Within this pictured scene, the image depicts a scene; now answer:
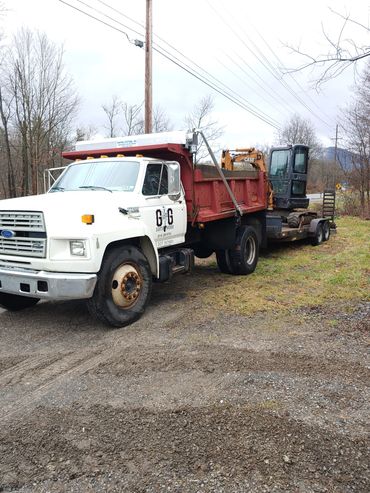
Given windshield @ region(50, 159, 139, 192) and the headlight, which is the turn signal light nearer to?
the headlight

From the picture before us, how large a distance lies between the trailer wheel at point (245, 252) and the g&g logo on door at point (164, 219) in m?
2.25

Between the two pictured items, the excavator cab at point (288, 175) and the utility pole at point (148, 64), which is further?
the utility pole at point (148, 64)

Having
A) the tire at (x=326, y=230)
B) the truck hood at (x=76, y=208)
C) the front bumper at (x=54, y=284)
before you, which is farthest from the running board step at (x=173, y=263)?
the tire at (x=326, y=230)

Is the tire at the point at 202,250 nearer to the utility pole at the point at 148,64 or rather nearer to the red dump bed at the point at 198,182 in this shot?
the red dump bed at the point at 198,182

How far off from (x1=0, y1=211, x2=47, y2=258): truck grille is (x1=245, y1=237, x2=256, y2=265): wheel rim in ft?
16.4

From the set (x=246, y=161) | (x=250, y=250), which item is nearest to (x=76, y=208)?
(x=250, y=250)

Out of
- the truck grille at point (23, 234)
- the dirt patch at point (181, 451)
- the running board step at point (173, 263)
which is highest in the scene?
the truck grille at point (23, 234)

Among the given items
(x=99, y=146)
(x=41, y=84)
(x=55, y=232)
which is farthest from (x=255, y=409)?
(x=41, y=84)

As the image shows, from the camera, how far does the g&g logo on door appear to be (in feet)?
20.8

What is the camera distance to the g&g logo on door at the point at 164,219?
20.8ft

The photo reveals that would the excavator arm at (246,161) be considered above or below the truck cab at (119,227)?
above

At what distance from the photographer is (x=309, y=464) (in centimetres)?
274

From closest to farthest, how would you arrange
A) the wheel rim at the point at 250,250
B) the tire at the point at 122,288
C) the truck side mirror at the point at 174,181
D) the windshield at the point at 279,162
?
1. the tire at the point at 122,288
2. the truck side mirror at the point at 174,181
3. the wheel rim at the point at 250,250
4. the windshield at the point at 279,162

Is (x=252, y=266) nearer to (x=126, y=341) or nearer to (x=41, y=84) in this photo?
(x=126, y=341)
